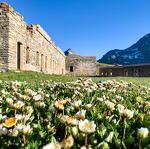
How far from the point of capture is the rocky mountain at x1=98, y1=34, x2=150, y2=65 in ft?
468

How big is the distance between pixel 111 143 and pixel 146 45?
181 meters

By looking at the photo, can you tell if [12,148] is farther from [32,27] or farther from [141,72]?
[141,72]

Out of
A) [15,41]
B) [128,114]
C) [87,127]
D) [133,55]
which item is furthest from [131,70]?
[133,55]

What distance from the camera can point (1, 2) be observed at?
8445mm

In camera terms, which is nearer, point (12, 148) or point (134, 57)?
point (12, 148)

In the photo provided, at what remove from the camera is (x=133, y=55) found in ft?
512

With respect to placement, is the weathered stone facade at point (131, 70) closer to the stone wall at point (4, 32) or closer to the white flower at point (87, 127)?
the stone wall at point (4, 32)

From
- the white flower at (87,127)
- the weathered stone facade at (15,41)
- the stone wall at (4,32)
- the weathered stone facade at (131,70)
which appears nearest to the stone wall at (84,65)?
the weathered stone facade at (131,70)

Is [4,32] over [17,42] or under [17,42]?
over

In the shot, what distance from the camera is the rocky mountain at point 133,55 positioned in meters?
143

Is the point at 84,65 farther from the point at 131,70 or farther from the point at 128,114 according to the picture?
the point at 128,114

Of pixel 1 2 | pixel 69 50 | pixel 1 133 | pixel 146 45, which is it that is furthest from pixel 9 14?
pixel 146 45

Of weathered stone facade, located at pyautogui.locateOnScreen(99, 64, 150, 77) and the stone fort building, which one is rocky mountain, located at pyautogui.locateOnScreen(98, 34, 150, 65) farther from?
the stone fort building

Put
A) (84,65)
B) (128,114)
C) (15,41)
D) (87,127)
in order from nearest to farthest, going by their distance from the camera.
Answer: (87,127)
(128,114)
(15,41)
(84,65)
